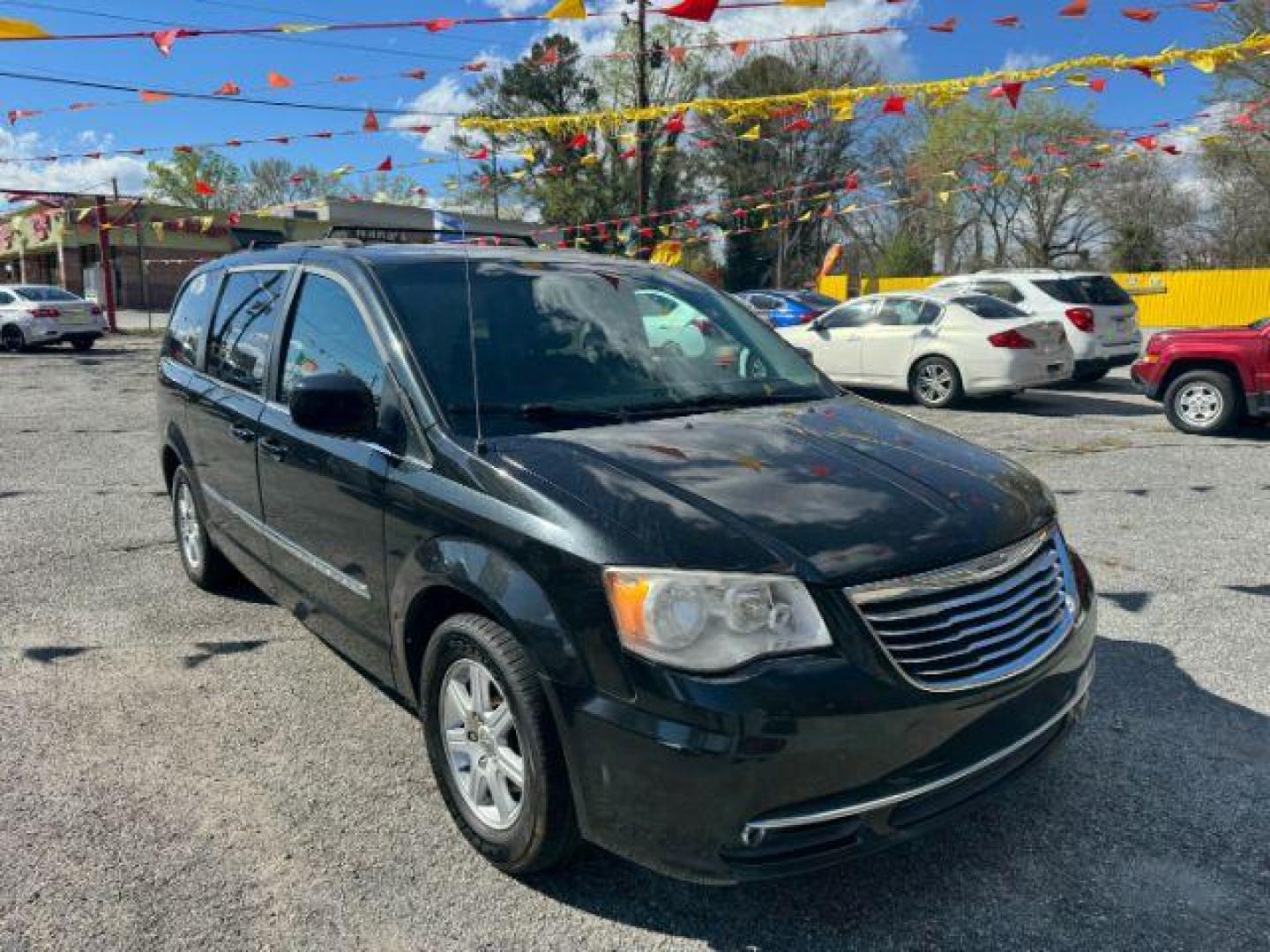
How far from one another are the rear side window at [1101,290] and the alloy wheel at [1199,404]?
359 cm

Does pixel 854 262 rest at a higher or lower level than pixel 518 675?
higher

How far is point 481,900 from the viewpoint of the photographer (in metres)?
2.62

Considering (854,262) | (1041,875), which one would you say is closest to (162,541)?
(1041,875)

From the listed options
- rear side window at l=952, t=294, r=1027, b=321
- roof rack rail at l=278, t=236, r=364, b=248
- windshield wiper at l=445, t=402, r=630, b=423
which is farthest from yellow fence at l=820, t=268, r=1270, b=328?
windshield wiper at l=445, t=402, r=630, b=423

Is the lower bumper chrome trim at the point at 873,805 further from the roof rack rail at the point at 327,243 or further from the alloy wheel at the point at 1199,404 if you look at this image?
the alloy wheel at the point at 1199,404

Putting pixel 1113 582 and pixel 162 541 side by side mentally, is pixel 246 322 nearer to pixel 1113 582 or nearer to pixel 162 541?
pixel 162 541

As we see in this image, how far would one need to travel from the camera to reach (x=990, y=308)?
12266 mm

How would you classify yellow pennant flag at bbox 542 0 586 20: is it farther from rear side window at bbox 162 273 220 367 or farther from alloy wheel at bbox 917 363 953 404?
alloy wheel at bbox 917 363 953 404

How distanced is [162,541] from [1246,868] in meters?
6.07

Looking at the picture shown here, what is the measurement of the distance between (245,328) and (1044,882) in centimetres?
377

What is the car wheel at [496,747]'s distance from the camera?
244 cm

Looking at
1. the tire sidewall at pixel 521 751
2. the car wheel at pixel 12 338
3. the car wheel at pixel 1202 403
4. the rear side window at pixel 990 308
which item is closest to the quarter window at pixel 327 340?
the tire sidewall at pixel 521 751

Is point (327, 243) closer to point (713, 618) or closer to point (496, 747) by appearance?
point (496, 747)

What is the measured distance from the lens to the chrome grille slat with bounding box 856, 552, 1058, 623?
89.7 inches
